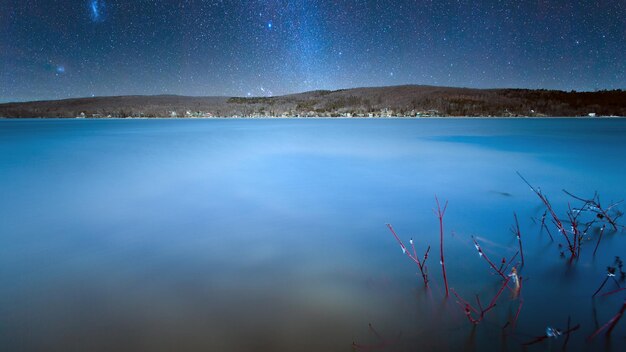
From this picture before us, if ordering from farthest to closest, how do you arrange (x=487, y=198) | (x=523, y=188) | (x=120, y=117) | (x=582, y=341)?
(x=120, y=117)
(x=523, y=188)
(x=487, y=198)
(x=582, y=341)

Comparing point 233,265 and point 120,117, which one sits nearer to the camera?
point 233,265

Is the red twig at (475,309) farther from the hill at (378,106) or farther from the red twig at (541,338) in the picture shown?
the hill at (378,106)

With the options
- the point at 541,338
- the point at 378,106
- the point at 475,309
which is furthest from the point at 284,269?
the point at 378,106

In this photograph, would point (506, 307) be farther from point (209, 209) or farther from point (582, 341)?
point (209, 209)

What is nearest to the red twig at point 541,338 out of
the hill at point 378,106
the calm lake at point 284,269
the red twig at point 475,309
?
the calm lake at point 284,269

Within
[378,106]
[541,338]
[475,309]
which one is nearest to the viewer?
[541,338]

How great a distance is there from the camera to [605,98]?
70.6 meters

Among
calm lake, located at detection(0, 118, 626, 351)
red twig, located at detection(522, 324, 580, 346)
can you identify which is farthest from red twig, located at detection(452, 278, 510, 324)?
red twig, located at detection(522, 324, 580, 346)

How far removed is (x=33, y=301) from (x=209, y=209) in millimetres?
3199

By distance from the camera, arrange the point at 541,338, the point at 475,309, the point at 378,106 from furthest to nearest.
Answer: the point at 378,106 → the point at 475,309 → the point at 541,338

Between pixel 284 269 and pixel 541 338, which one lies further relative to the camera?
pixel 284 269

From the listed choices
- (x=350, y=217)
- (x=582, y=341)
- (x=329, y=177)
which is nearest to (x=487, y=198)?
(x=350, y=217)

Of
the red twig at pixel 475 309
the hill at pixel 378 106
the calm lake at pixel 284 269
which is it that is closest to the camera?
the calm lake at pixel 284 269

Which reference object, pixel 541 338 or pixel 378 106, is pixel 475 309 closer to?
pixel 541 338
